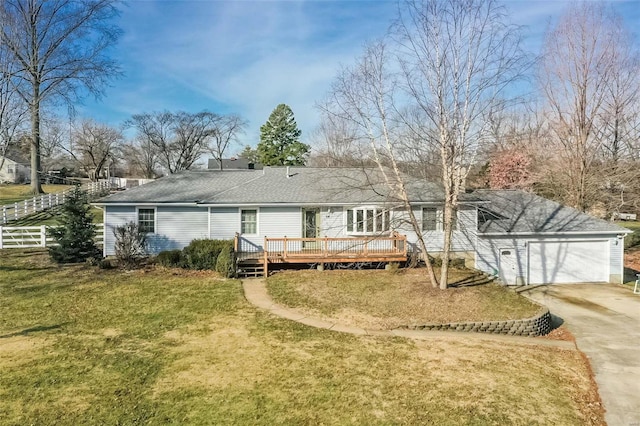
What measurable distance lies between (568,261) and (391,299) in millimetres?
10039

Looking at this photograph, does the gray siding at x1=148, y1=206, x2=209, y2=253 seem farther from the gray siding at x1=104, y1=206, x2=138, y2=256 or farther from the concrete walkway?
the concrete walkway

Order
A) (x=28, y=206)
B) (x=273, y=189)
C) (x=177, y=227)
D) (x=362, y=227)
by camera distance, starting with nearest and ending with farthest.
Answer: (x=362, y=227) → (x=177, y=227) → (x=273, y=189) → (x=28, y=206)

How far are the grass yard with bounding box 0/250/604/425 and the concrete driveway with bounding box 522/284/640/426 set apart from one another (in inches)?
15.9

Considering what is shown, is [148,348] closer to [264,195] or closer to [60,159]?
[264,195]

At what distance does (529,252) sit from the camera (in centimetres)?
1733

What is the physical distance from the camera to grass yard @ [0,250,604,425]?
6.37 m

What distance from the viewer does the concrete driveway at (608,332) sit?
7297mm

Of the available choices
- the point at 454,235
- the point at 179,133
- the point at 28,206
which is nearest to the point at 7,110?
the point at 28,206

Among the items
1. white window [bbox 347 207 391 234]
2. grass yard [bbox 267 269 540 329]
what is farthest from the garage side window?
white window [bbox 347 207 391 234]

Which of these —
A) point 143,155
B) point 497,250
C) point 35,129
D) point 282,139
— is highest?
point 282,139

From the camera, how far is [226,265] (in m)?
15.7

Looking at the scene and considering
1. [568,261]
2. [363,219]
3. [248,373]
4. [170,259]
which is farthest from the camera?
[363,219]

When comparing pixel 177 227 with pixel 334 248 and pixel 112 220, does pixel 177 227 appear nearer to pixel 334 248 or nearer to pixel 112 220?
pixel 112 220

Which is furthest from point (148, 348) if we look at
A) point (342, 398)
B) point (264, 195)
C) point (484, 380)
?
point (264, 195)
